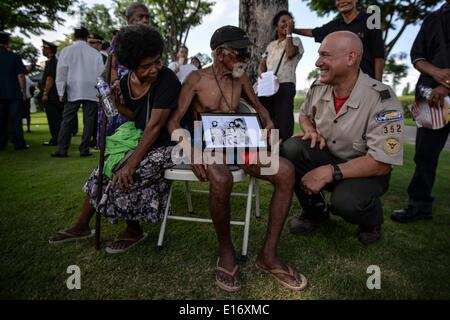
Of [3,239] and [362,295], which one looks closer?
[362,295]

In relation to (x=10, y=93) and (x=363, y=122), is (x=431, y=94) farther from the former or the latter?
(x=10, y=93)

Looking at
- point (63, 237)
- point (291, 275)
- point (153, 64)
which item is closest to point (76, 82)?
point (63, 237)

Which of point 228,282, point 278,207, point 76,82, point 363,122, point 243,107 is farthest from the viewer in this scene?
point 76,82

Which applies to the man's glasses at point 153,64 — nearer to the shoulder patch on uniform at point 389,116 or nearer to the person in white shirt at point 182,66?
the shoulder patch on uniform at point 389,116

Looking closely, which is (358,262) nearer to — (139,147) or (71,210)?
(139,147)

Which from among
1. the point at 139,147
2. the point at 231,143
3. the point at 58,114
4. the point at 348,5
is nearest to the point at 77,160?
the point at 58,114

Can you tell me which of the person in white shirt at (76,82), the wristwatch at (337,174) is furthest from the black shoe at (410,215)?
the person in white shirt at (76,82)

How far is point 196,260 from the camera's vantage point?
7.50 ft

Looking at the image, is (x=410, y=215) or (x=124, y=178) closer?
(x=124, y=178)

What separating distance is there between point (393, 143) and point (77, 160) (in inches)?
196

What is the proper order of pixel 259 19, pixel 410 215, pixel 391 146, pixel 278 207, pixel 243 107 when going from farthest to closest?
1. pixel 259 19
2. pixel 410 215
3. pixel 243 107
4. pixel 391 146
5. pixel 278 207

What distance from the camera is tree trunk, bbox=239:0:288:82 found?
166 inches

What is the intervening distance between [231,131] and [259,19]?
8.59ft
